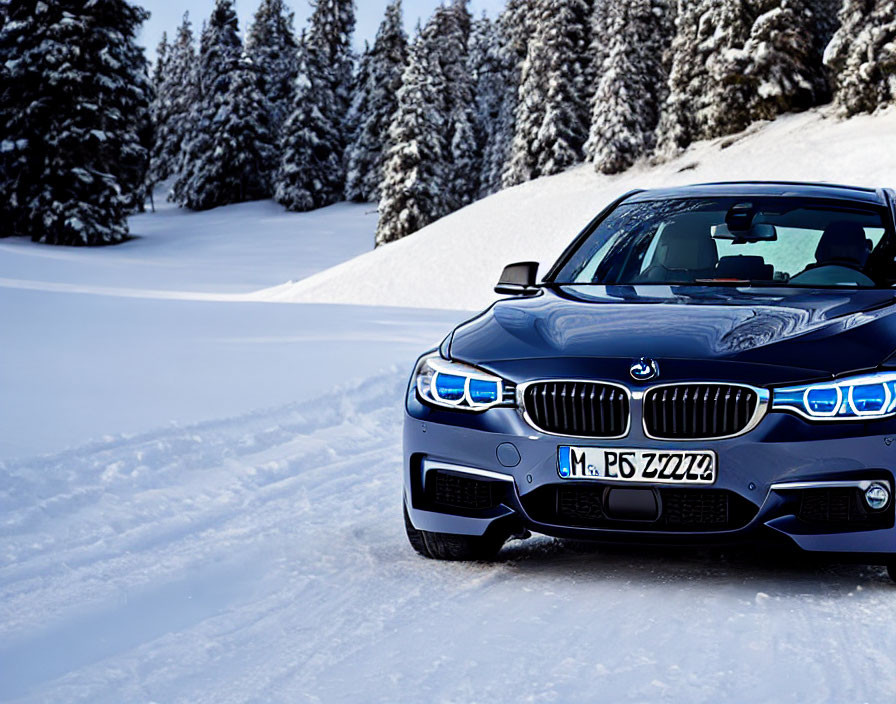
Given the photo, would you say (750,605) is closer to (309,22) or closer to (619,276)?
(619,276)

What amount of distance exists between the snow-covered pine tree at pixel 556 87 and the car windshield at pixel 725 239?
47843mm

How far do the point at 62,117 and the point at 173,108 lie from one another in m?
45.6

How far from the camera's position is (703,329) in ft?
13.3

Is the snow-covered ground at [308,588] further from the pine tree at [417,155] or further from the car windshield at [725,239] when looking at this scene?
the pine tree at [417,155]

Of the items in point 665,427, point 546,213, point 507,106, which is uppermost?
point 665,427

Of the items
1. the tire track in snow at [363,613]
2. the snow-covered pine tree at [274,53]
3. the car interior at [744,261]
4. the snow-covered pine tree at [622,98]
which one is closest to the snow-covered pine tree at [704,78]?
the snow-covered pine tree at [622,98]

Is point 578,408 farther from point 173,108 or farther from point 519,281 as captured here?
point 173,108

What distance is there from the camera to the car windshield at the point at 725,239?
16.5 feet

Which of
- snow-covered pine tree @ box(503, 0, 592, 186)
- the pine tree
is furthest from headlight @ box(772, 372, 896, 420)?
the pine tree

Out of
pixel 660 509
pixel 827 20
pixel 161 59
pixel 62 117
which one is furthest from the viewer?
pixel 161 59

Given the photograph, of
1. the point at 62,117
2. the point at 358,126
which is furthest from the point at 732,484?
the point at 358,126

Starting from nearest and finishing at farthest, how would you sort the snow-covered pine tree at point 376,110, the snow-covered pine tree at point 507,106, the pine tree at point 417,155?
the pine tree at point 417,155, the snow-covered pine tree at point 507,106, the snow-covered pine tree at point 376,110

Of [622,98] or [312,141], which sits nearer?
[622,98]

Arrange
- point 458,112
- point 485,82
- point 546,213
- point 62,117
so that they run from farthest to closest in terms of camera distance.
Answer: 1. point 485,82
2. point 458,112
3. point 62,117
4. point 546,213
